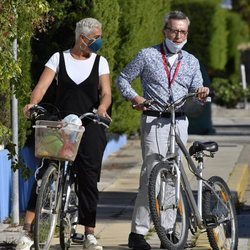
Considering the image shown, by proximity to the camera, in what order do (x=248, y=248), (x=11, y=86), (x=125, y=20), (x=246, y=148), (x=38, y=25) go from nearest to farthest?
(x=248, y=248) < (x=11, y=86) < (x=38, y=25) < (x=125, y=20) < (x=246, y=148)

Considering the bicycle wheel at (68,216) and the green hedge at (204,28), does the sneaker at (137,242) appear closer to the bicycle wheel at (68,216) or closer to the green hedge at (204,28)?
the bicycle wheel at (68,216)

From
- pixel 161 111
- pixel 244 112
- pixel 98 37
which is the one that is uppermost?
pixel 98 37

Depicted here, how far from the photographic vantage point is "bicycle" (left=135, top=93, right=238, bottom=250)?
299 inches

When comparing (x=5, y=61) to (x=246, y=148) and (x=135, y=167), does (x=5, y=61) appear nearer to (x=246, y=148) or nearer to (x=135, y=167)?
(x=135, y=167)

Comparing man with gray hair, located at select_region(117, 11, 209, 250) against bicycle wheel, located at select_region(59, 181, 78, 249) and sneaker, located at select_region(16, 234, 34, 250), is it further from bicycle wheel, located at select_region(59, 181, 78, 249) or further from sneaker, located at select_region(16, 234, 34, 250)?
sneaker, located at select_region(16, 234, 34, 250)

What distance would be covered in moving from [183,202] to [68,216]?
0.86 m

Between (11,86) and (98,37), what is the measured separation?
1548mm

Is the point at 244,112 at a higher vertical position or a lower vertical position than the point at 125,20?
lower

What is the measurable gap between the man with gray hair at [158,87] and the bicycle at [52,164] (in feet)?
1.72

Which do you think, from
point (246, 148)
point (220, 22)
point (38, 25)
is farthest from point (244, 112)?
point (38, 25)

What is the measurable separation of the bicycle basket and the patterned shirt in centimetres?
80

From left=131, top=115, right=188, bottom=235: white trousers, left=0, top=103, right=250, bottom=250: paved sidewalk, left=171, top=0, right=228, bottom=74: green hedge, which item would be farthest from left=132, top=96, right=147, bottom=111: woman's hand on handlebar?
left=171, top=0, right=228, bottom=74: green hedge

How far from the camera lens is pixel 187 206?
7.84 m

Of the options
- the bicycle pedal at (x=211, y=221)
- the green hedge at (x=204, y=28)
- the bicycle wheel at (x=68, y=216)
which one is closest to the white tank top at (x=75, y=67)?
the bicycle wheel at (x=68, y=216)
